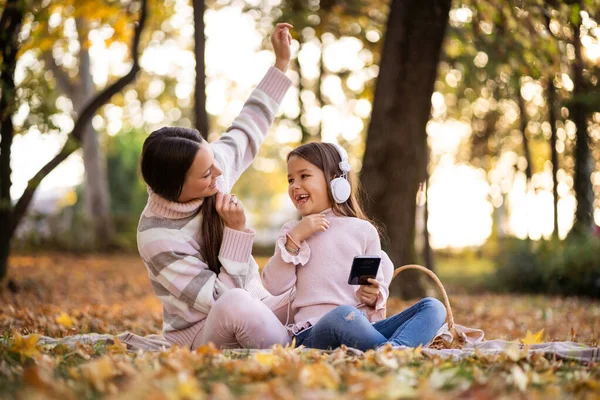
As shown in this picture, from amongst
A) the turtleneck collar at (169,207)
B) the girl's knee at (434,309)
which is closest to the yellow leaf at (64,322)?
the turtleneck collar at (169,207)

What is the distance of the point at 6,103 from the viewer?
691 centimetres

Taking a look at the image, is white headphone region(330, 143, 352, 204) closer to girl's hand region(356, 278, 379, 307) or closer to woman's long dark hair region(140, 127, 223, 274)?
girl's hand region(356, 278, 379, 307)

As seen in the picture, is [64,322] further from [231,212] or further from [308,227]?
[308,227]

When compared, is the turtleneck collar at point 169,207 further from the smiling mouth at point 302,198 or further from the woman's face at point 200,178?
the smiling mouth at point 302,198

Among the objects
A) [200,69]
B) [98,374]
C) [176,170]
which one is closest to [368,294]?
[176,170]

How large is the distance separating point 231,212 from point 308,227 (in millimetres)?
399

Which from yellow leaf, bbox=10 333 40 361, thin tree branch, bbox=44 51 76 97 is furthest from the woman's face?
thin tree branch, bbox=44 51 76 97

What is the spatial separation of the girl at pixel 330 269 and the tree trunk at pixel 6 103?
4.38 meters

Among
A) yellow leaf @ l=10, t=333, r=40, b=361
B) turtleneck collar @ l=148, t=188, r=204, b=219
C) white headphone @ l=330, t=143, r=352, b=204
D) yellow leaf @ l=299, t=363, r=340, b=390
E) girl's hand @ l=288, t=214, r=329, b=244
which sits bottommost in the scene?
yellow leaf @ l=10, t=333, r=40, b=361

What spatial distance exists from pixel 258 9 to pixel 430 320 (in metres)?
7.75

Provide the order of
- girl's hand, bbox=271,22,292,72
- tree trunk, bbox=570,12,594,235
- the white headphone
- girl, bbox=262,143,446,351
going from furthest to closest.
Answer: tree trunk, bbox=570,12,594,235 → girl's hand, bbox=271,22,292,72 → the white headphone → girl, bbox=262,143,446,351

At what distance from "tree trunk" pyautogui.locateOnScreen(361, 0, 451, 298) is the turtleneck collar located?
148 inches

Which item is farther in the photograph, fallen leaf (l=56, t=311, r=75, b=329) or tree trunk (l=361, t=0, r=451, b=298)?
tree trunk (l=361, t=0, r=451, b=298)

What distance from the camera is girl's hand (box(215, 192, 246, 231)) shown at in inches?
135
